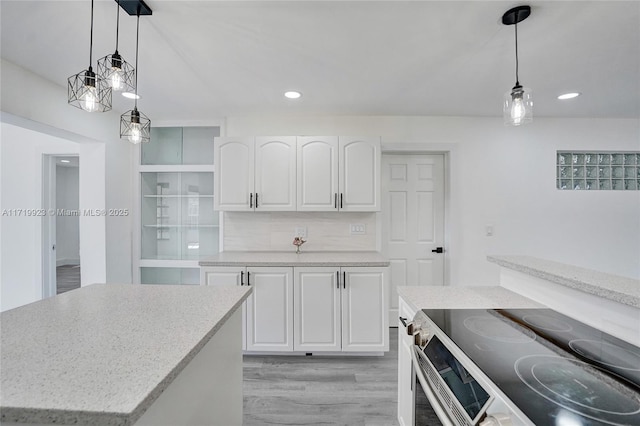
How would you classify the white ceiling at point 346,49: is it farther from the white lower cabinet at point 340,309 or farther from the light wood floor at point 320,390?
the light wood floor at point 320,390

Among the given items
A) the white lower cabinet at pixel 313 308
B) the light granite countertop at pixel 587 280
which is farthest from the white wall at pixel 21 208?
the light granite countertop at pixel 587 280

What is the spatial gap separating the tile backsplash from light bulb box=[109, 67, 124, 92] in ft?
6.33

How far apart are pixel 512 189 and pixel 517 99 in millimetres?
2010

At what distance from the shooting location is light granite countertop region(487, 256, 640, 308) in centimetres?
99

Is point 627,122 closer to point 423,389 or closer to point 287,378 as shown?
point 423,389

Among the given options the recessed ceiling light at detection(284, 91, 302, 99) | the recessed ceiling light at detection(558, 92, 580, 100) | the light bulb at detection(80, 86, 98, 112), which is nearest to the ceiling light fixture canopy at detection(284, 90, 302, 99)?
the recessed ceiling light at detection(284, 91, 302, 99)

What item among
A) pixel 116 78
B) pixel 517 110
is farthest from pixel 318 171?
pixel 116 78

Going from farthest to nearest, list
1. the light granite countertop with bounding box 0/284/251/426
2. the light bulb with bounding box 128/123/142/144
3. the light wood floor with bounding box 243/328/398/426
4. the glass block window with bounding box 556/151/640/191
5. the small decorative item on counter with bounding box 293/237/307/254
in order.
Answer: the glass block window with bounding box 556/151/640/191 → the small decorative item on counter with bounding box 293/237/307/254 → the light wood floor with bounding box 243/328/398/426 → the light bulb with bounding box 128/123/142/144 → the light granite countertop with bounding box 0/284/251/426

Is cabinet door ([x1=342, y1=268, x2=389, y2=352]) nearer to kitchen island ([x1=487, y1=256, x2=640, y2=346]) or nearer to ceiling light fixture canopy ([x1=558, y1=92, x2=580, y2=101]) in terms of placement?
kitchen island ([x1=487, y1=256, x2=640, y2=346])

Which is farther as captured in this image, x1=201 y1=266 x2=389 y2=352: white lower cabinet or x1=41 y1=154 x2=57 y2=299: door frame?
x1=41 y1=154 x2=57 y2=299: door frame

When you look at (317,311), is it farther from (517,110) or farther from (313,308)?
(517,110)

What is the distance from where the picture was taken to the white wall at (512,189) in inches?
124

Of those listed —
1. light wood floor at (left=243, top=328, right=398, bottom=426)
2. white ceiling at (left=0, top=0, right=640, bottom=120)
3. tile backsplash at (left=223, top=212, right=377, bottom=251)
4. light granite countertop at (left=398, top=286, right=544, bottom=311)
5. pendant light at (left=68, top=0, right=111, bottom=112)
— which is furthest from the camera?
tile backsplash at (left=223, top=212, right=377, bottom=251)

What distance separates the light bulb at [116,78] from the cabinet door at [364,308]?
209 cm
